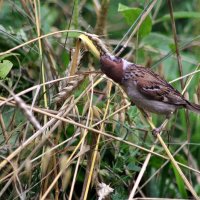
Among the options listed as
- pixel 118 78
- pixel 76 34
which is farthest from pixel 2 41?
pixel 118 78

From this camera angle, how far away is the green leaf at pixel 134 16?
13.4ft

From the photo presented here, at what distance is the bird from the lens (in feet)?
13.1

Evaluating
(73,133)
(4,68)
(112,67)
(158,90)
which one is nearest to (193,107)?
(158,90)

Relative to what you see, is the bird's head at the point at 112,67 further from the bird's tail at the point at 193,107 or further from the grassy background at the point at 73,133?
the bird's tail at the point at 193,107

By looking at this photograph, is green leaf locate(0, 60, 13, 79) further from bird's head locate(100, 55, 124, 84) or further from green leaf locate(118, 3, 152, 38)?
green leaf locate(118, 3, 152, 38)

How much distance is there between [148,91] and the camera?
412 cm

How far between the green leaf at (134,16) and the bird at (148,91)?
0.28 metres

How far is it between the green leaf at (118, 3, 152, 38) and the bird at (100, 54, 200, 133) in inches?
10.9

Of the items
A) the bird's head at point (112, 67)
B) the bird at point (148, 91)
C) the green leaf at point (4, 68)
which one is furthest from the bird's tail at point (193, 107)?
the green leaf at point (4, 68)

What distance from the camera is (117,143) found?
3922 mm

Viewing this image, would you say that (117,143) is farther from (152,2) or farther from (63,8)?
(63,8)

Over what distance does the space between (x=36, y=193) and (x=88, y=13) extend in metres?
3.26

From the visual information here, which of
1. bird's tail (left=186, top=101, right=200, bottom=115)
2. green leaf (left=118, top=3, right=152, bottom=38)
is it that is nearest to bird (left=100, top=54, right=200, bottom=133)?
bird's tail (left=186, top=101, right=200, bottom=115)

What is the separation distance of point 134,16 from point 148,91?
0.48 m
